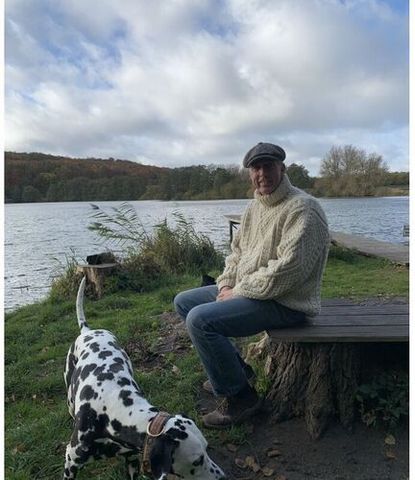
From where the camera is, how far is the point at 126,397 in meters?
2.74

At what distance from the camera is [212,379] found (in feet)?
11.4

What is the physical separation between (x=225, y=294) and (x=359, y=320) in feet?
3.59

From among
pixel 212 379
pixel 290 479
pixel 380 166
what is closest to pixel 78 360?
pixel 212 379

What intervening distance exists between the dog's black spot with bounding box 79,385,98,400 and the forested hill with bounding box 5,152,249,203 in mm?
17132

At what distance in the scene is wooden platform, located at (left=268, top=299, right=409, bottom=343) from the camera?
306 cm

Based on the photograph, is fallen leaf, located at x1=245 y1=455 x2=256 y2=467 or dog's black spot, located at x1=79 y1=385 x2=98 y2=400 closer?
dog's black spot, located at x1=79 y1=385 x2=98 y2=400

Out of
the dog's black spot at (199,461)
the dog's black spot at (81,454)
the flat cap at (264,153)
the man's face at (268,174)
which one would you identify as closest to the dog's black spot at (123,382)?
the dog's black spot at (81,454)

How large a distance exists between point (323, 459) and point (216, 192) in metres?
23.8

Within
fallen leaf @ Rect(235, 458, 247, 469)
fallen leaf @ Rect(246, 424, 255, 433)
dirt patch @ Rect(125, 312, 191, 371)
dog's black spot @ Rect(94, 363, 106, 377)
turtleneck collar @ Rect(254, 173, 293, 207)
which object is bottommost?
fallen leaf @ Rect(235, 458, 247, 469)

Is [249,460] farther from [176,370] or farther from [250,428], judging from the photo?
[176,370]

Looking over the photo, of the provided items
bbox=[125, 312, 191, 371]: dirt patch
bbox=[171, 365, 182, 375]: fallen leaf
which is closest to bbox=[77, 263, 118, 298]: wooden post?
bbox=[125, 312, 191, 371]: dirt patch

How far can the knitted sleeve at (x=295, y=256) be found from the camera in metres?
3.12

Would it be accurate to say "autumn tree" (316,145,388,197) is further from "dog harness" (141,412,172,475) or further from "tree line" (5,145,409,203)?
"dog harness" (141,412,172,475)

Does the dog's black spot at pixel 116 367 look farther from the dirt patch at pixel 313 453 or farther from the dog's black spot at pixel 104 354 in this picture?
the dirt patch at pixel 313 453
